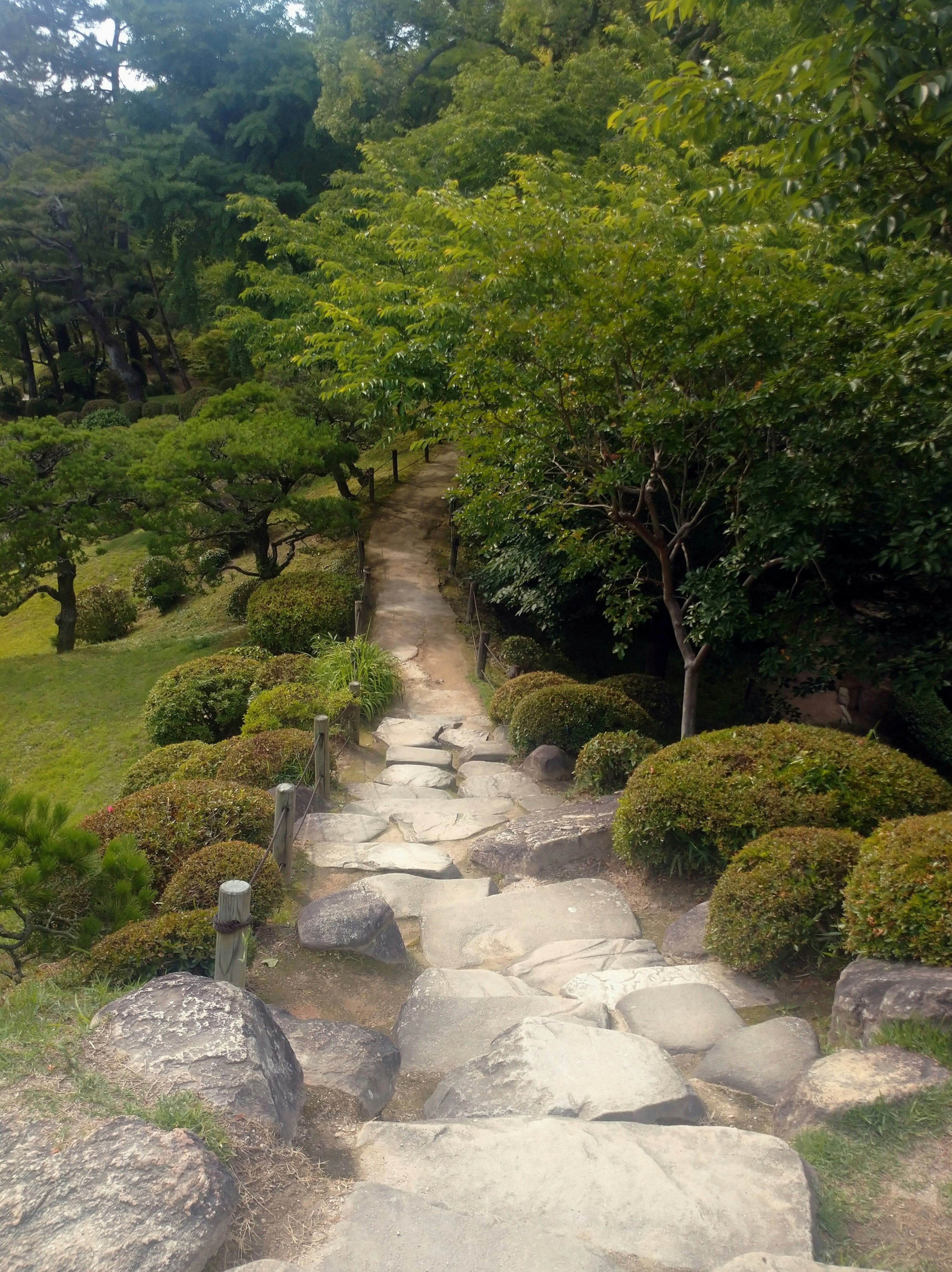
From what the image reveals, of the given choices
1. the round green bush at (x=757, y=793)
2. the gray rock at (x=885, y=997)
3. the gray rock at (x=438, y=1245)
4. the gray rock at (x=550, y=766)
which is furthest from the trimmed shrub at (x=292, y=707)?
the gray rock at (x=438, y=1245)

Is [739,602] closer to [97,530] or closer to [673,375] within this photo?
[673,375]

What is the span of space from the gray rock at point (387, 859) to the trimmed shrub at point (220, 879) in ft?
3.41

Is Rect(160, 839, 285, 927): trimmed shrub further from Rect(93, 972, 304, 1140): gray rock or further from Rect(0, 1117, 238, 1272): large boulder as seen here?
Rect(0, 1117, 238, 1272): large boulder

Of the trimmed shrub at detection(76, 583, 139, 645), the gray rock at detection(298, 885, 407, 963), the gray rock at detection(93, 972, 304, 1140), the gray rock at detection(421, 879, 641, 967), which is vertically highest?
the gray rock at detection(93, 972, 304, 1140)

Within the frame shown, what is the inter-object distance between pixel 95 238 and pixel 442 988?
32.3 metres

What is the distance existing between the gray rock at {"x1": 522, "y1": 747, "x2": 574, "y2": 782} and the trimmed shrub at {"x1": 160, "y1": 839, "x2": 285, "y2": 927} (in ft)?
11.7

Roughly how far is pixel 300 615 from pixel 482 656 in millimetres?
2800

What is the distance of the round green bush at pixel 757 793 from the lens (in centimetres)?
575

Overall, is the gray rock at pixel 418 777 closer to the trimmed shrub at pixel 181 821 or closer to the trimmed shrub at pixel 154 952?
the trimmed shrub at pixel 181 821

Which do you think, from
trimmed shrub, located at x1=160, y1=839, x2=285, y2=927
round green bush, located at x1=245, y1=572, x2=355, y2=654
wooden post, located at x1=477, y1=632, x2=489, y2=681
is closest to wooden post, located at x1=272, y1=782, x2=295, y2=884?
trimmed shrub, located at x1=160, y1=839, x2=285, y2=927

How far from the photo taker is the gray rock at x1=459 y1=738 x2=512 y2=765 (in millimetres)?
9641

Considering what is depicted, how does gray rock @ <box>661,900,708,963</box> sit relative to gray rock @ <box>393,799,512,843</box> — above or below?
above

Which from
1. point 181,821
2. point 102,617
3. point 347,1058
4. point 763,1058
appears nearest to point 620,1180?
point 763,1058

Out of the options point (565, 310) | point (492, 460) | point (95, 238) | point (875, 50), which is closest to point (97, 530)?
point (492, 460)
